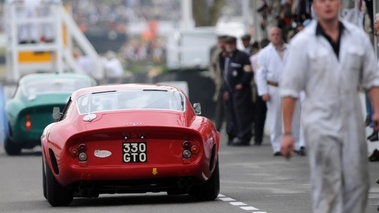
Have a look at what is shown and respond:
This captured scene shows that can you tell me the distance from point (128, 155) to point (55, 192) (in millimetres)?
901

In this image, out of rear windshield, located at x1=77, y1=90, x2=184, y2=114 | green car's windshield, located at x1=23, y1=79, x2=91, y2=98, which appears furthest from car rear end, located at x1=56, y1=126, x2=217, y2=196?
green car's windshield, located at x1=23, y1=79, x2=91, y2=98

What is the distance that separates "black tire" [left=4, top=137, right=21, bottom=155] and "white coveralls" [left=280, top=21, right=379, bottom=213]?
611 inches

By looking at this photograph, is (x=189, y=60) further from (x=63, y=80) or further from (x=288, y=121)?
(x=288, y=121)

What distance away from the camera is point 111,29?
87438 mm

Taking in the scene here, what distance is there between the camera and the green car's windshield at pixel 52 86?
Answer: 80.0ft

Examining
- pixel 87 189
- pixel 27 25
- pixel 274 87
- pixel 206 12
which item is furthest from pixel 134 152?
pixel 206 12

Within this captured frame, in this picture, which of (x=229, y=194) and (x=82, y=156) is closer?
(x=82, y=156)

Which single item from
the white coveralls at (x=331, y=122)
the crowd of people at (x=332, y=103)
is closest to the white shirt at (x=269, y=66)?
the crowd of people at (x=332, y=103)

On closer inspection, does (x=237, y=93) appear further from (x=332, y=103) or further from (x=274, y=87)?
(x=332, y=103)

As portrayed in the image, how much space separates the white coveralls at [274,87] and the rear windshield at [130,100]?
7218 millimetres

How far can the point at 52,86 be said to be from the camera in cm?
2464

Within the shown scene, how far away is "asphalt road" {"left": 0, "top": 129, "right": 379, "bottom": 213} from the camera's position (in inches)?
555

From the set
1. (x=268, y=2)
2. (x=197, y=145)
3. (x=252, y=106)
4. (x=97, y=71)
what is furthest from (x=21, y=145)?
(x=97, y=71)

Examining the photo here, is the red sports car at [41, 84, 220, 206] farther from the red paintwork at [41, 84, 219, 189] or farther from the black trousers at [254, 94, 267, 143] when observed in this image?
the black trousers at [254, 94, 267, 143]
